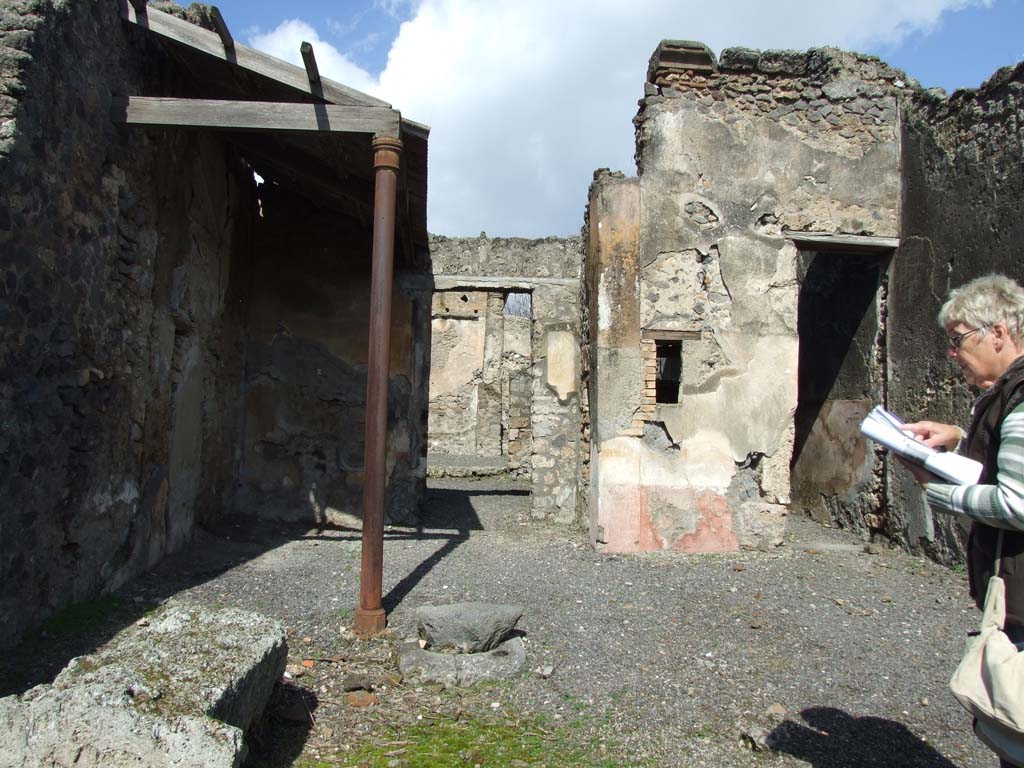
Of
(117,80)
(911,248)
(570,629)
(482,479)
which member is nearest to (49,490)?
(117,80)

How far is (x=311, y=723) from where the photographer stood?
10.8ft

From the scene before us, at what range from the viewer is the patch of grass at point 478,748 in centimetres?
298

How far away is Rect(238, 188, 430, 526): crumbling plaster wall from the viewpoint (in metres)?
8.28

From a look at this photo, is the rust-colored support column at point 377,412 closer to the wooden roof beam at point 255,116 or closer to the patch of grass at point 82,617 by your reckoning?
the wooden roof beam at point 255,116

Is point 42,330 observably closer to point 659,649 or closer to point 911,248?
point 659,649

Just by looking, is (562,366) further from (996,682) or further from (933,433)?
(996,682)

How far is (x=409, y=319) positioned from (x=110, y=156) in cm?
414

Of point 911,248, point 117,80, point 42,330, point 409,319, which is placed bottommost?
point 42,330

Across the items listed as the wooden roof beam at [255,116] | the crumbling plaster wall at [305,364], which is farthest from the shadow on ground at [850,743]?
the crumbling plaster wall at [305,364]

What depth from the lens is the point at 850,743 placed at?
3232mm

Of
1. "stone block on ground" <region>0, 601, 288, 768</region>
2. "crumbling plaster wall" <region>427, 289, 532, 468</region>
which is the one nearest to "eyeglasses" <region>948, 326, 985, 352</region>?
"stone block on ground" <region>0, 601, 288, 768</region>

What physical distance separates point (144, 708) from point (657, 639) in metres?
2.93

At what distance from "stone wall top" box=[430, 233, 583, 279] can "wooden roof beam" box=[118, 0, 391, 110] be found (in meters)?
5.07

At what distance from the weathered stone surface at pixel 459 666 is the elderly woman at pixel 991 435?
7.84ft
